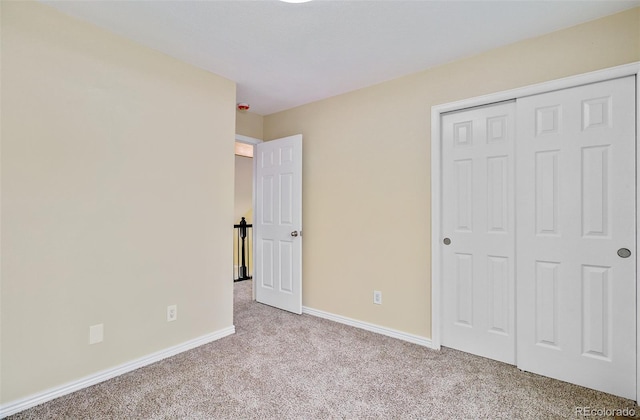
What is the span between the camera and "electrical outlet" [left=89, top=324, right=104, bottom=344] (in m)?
2.13

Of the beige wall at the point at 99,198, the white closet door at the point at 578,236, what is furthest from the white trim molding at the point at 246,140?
the white closet door at the point at 578,236

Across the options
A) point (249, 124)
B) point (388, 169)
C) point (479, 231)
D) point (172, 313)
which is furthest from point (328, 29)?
point (172, 313)

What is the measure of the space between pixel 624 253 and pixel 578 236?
236 millimetres

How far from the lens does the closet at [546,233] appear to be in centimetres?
198

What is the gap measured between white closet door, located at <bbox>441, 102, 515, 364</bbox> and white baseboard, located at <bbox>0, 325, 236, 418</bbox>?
2.06 m

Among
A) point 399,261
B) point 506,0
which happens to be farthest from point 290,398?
point 506,0

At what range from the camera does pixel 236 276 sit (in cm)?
567

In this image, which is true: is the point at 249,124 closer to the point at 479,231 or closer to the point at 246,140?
the point at 246,140

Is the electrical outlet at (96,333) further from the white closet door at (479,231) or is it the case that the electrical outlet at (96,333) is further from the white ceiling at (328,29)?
the white closet door at (479,231)

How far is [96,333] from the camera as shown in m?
2.15

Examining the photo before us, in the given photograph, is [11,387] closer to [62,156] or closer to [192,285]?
[192,285]

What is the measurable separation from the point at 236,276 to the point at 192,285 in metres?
Result: 3.02

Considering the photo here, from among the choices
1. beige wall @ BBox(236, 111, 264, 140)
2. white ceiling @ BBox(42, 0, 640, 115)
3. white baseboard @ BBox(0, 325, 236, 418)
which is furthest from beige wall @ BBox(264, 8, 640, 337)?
white baseboard @ BBox(0, 325, 236, 418)

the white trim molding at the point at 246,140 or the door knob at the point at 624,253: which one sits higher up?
the white trim molding at the point at 246,140
